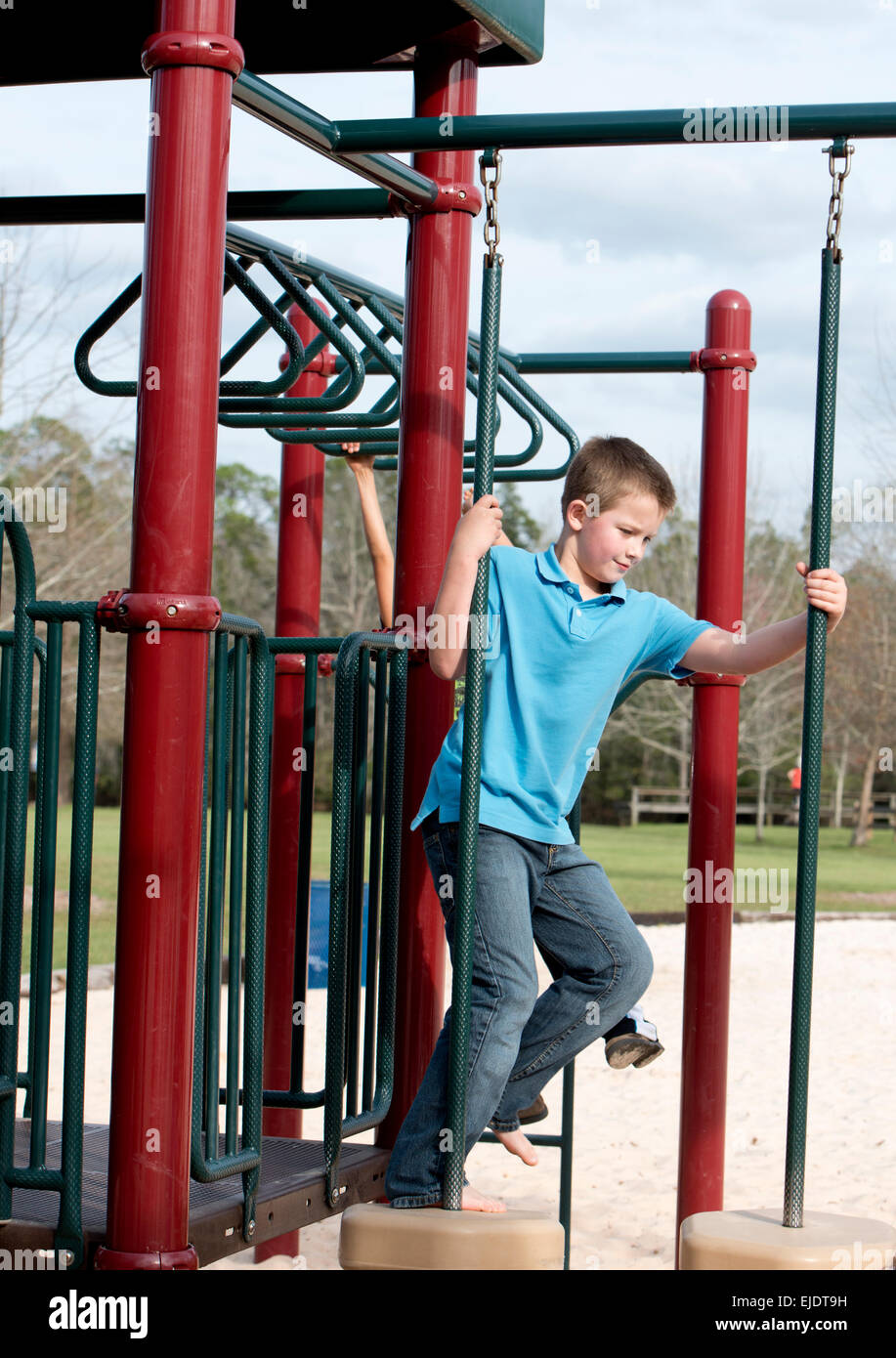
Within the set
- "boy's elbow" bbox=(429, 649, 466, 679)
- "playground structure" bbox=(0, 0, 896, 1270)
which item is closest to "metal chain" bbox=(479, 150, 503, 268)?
"playground structure" bbox=(0, 0, 896, 1270)

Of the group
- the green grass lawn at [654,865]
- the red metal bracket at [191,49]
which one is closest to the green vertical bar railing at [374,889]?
the red metal bracket at [191,49]

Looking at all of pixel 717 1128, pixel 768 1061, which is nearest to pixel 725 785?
pixel 717 1128

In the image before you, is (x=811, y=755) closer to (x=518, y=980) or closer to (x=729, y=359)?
(x=518, y=980)

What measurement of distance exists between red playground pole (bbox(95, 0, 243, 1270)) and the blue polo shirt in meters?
0.62

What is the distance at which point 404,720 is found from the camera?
126 inches

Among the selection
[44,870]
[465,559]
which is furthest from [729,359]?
[44,870]

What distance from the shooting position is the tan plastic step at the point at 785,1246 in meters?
2.21

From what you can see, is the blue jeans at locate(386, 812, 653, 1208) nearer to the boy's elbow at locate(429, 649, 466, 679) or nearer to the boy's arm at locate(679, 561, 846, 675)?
the boy's elbow at locate(429, 649, 466, 679)

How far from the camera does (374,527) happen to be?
4387mm

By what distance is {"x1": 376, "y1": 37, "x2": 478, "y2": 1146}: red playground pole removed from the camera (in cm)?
323

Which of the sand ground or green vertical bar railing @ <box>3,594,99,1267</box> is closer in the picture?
green vertical bar railing @ <box>3,594,99,1267</box>

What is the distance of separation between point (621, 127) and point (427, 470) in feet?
2.99

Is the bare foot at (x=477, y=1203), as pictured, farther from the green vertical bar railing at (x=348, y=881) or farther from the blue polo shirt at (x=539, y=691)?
the blue polo shirt at (x=539, y=691)
